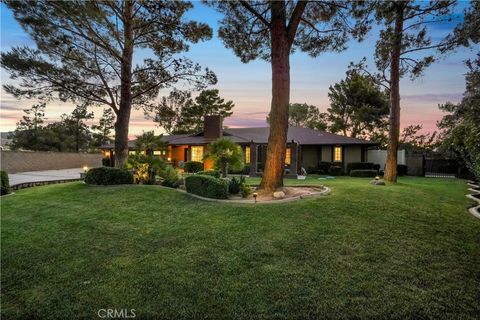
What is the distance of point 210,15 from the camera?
1067cm

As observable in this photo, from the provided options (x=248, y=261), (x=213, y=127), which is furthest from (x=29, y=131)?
(x=248, y=261)

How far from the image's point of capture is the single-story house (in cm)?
2022

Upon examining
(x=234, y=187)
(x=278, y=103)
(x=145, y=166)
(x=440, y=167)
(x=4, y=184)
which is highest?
(x=278, y=103)

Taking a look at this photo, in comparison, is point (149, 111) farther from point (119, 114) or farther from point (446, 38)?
point (446, 38)

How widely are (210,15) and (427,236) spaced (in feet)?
33.7

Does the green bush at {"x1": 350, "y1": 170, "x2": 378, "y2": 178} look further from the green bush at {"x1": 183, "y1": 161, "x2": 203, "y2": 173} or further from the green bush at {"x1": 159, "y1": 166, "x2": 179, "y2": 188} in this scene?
the green bush at {"x1": 159, "y1": 166, "x2": 179, "y2": 188}

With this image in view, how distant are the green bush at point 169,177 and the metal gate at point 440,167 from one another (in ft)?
64.9

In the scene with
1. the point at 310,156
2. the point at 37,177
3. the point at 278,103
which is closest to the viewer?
the point at 278,103

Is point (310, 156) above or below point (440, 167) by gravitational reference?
above

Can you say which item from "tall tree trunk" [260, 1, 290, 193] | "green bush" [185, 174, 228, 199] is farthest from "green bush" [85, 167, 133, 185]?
"tall tree trunk" [260, 1, 290, 193]

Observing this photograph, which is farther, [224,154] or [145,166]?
[224,154]

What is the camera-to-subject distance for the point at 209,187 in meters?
7.95

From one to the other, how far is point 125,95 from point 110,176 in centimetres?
376

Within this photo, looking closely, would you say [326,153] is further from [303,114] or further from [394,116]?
[303,114]
